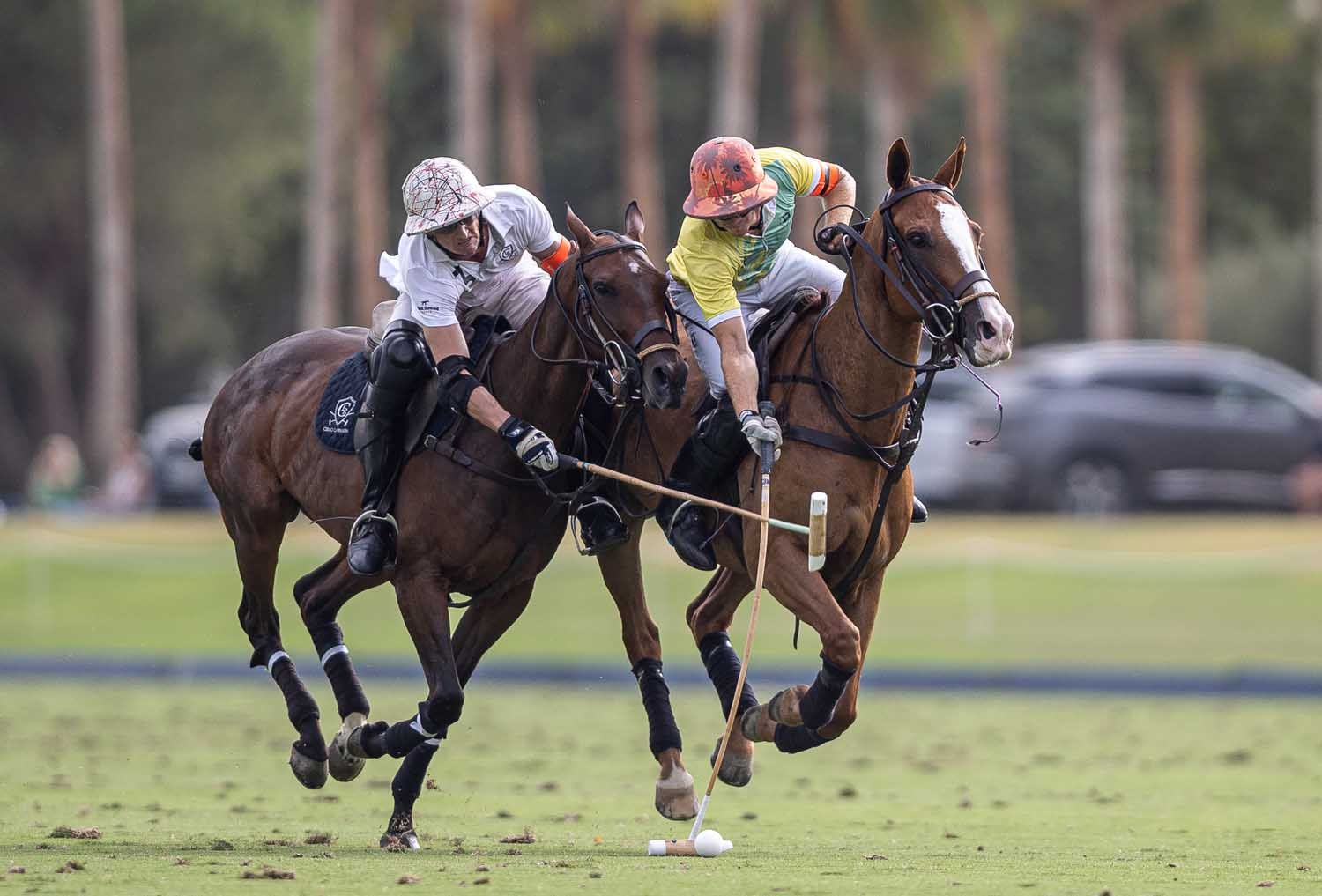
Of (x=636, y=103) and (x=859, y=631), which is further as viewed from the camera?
(x=636, y=103)

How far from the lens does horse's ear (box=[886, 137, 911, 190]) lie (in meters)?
8.08

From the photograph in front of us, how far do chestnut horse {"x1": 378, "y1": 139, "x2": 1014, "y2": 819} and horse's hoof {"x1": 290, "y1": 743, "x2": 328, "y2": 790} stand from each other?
0.79 m

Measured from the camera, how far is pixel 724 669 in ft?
30.3

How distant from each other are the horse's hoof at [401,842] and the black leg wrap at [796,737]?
1.46m

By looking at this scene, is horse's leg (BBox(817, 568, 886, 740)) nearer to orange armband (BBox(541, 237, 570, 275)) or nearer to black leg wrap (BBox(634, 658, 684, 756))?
black leg wrap (BBox(634, 658, 684, 756))

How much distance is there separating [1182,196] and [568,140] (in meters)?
12.6

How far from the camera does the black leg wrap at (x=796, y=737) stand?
8.44 m

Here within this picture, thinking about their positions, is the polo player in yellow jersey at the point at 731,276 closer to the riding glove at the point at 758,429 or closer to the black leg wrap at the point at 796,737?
the riding glove at the point at 758,429

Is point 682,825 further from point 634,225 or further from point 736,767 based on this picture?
point 634,225

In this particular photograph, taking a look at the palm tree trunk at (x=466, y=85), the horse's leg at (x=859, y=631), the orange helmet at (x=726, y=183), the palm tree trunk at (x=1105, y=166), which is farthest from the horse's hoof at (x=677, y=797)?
the palm tree trunk at (x=1105, y=166)

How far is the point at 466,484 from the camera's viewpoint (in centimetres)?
868

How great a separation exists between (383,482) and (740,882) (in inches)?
92.3

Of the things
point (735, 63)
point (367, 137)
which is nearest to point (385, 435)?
point (735, 63)

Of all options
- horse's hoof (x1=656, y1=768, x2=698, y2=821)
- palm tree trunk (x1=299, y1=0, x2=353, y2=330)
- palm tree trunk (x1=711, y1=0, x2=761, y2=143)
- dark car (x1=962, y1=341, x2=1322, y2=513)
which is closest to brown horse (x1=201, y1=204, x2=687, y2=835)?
horse's hoof (x1=656, y1=768, x2=698, y2=821)
